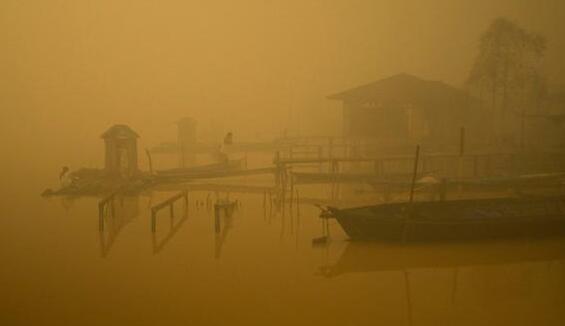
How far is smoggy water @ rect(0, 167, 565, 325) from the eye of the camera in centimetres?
851

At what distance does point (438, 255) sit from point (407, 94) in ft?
47.5

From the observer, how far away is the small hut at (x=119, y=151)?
1889 cm

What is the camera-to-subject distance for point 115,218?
15.0m

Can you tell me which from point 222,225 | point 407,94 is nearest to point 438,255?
point 222,225

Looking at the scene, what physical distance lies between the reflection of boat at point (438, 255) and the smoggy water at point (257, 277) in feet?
0.07

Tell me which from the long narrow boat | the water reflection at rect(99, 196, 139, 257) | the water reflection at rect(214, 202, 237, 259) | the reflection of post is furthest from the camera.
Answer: the water reflection at rect(99, 196, 139, 257)

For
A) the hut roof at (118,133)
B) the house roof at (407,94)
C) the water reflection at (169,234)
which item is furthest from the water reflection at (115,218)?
the house roof at (407,94)

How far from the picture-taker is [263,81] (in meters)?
70.1

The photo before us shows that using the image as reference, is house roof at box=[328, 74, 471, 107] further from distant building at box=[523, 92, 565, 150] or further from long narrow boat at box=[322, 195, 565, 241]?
long narrow boat at box=[322, 195, 565, 241]

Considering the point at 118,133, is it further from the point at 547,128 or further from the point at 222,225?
the point at 547,128

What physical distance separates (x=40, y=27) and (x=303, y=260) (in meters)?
55.2

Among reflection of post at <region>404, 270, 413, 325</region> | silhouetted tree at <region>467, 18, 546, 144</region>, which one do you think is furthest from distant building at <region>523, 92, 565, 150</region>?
reflection of post at <region>404, 270, 413, 325</region>

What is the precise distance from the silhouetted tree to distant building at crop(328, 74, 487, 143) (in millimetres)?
1465

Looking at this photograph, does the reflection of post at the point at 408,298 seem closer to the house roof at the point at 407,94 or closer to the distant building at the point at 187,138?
the house roof at the point at 407,94
